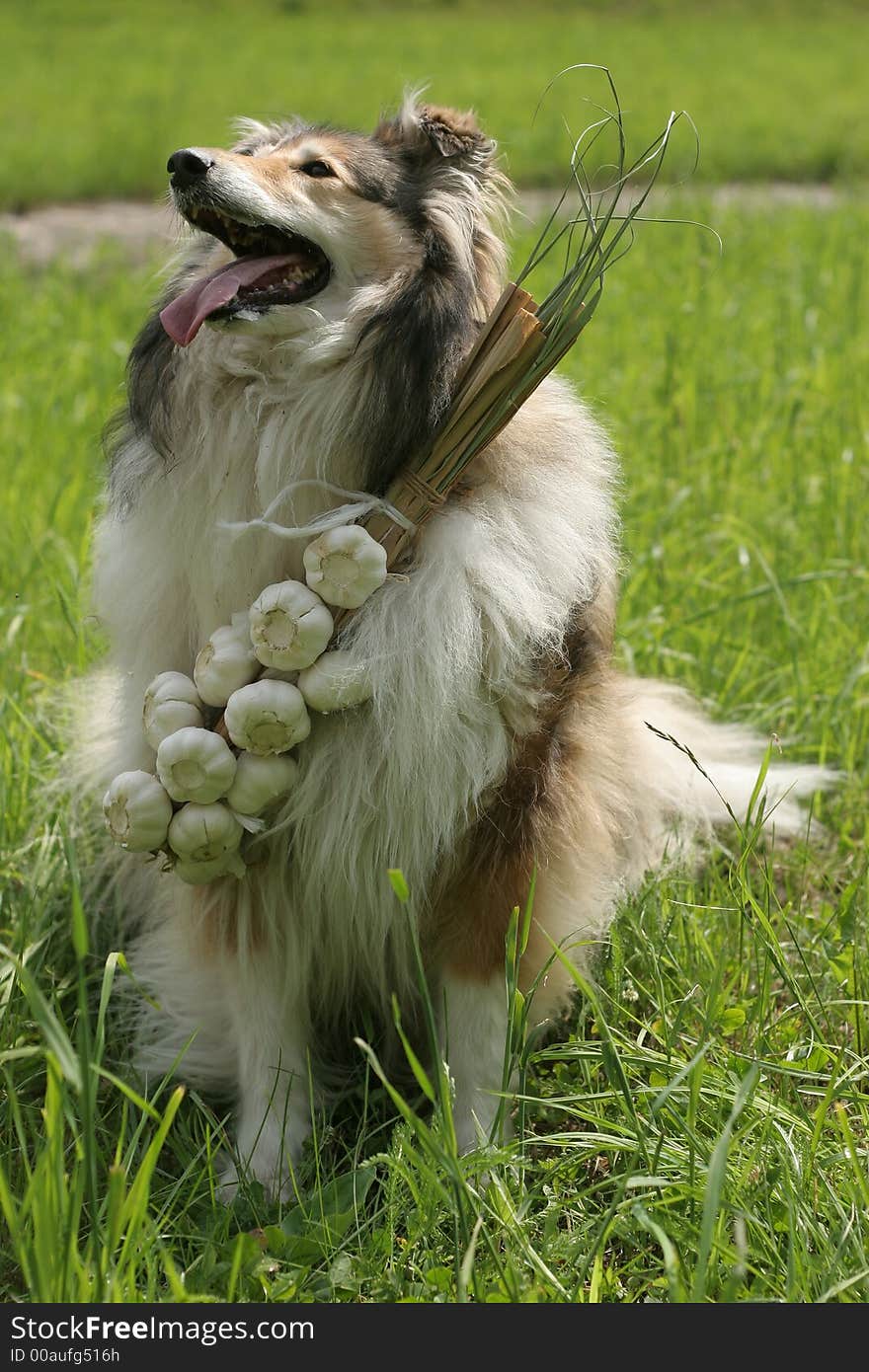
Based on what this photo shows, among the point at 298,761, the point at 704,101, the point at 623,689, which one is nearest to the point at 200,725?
Answer: the point at 298,761

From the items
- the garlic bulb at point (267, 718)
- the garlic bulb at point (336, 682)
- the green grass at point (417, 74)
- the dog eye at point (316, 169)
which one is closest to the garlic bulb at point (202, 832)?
the garlic bulb at point (267, 718)

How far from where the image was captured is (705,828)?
310cm

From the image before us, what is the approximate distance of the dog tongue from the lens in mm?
2127

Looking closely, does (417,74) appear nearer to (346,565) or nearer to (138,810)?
(346,565)

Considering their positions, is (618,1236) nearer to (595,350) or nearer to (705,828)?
(705,828)

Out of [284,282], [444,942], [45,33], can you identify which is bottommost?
[444,942]

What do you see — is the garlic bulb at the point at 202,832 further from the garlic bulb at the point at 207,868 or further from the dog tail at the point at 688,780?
the dog tail at the point at 688,780

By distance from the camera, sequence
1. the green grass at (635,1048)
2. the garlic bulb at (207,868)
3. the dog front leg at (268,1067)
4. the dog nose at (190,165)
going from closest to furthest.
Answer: the green grass at (635,1048) → the dog nose at (190,165) → the garlic bulb at (207,868) → the dog front leg at (268,1067)

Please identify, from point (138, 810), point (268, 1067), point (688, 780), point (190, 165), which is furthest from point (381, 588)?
point (688, 780)

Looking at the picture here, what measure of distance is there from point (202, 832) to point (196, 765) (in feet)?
0.38

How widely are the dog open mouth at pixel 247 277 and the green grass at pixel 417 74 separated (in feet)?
21.8

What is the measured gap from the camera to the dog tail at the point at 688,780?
2902 mm
